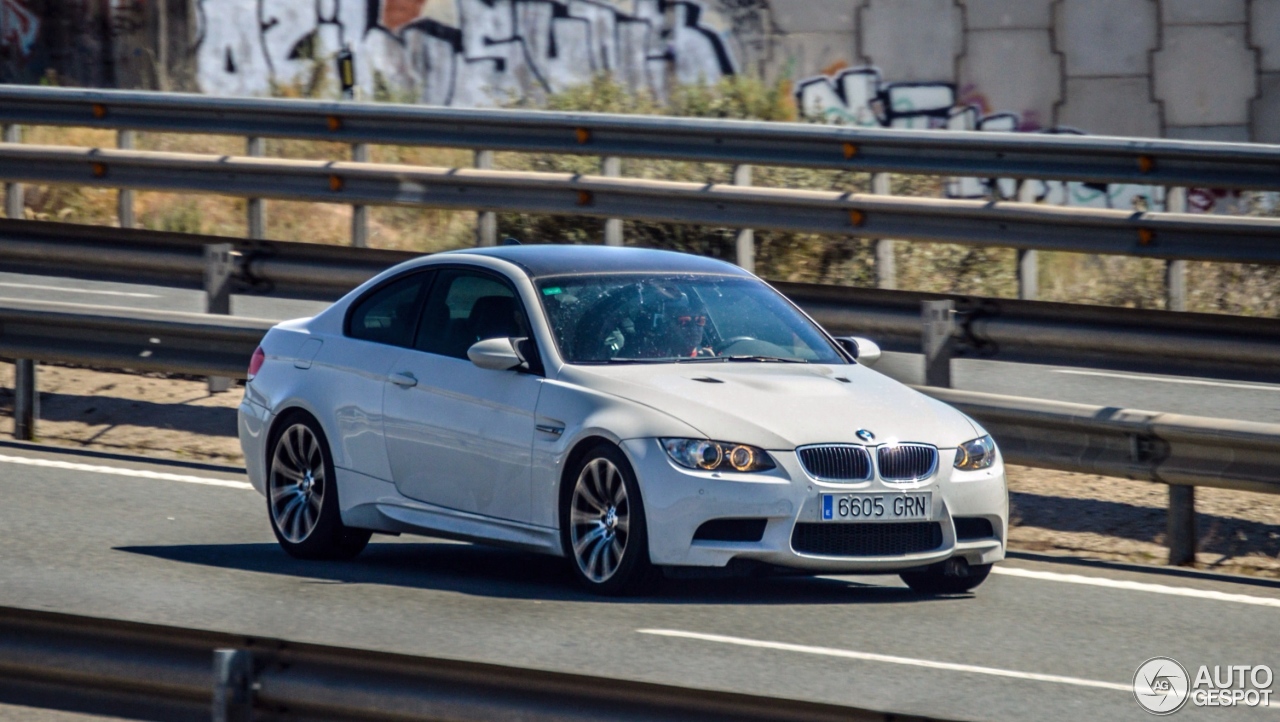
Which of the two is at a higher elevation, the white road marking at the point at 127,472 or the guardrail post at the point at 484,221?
the guardrail post at the point at 484,221

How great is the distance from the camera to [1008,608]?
815 centimetres

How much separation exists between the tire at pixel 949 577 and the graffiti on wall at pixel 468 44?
591 inches

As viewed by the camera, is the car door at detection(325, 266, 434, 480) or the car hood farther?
the car door at detection(325, 266, 434, 480)

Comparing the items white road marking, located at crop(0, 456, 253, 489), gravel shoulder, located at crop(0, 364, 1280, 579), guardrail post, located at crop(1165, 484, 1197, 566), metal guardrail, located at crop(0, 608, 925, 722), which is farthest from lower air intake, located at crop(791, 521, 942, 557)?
white road marking, located at crop(0, 456, 253, 489)

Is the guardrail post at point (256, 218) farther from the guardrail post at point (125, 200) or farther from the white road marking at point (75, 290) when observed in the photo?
the guardrail post at point (125, 200)

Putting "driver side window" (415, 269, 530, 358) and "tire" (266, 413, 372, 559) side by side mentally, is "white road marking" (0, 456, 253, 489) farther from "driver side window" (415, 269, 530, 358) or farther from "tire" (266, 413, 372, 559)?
"driver side window" (415, 269, 530, 358)

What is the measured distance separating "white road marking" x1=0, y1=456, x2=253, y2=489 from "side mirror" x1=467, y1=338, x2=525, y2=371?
3.16 meters

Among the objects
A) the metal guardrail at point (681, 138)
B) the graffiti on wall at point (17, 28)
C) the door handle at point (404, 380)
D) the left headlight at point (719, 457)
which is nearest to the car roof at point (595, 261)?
the door handle at point (404, 380)

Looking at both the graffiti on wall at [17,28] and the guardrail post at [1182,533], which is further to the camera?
the graffiti on wall at [17,28]

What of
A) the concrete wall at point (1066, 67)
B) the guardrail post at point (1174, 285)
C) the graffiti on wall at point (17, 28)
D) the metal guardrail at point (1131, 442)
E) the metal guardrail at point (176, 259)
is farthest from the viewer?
the graffiti on wall at point (17, 28)

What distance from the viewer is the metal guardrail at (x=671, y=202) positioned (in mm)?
12648

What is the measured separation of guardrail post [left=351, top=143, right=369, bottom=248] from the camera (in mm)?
16062

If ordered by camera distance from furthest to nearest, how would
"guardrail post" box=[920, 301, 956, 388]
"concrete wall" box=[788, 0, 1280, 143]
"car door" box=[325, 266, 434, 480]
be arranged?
"concrete wall" box=[788, 0, 1280, 143], "guardrail post" box=[920, 301, 956, 388], "car door" box=[325, 266, 434, 480]

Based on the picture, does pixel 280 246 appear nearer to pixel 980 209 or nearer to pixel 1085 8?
pixel 980 209
